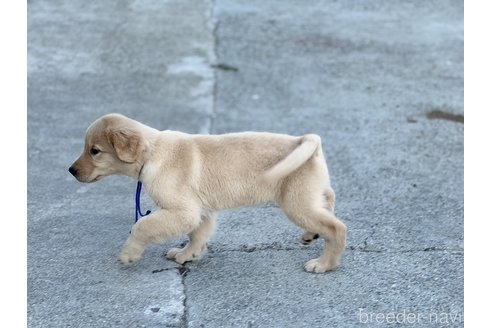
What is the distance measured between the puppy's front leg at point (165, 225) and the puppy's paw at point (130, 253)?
54mm

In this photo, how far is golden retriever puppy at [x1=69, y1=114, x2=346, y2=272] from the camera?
165 inches

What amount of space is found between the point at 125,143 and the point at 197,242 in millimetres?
730

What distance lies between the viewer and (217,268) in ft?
14.7

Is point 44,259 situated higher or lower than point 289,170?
lower

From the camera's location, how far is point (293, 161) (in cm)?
409

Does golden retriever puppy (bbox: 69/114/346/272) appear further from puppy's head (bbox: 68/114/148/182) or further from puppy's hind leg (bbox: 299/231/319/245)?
puppy's hind leg (bbox: 299/231/319/245)

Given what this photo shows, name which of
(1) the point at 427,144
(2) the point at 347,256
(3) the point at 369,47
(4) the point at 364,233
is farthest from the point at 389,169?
(3) the point at 369,47

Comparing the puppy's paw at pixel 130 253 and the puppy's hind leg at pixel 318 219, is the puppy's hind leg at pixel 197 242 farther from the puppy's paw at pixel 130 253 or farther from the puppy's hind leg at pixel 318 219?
the puppy's hind leg at pixel 318 219

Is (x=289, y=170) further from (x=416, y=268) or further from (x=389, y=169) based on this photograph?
(x=389, y=169)

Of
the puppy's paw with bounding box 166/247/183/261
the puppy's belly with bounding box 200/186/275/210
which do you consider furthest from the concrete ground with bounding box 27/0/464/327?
the puppy's belly with bounding box 200/186/275/210

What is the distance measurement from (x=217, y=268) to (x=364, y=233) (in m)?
1.02

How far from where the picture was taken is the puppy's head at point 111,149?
4207 millimetres

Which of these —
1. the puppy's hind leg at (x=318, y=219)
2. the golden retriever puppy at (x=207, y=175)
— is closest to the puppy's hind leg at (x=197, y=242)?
the golden retriever puppy at (x=207, y=175)

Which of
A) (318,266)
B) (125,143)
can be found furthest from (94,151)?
(318,266)
